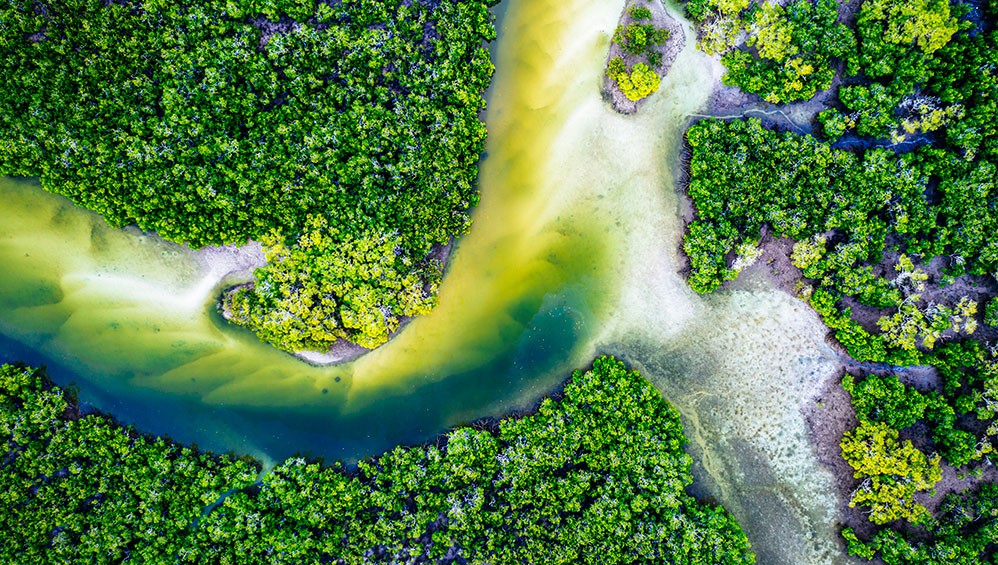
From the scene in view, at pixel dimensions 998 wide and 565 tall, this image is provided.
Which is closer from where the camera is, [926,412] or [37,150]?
[37,150]

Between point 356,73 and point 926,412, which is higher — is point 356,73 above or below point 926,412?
above

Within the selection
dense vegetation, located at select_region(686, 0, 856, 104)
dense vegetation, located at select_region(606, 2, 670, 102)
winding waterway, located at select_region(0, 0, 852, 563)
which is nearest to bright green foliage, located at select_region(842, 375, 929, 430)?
winding waterway, located at select_region(0, 0, 852, 563)

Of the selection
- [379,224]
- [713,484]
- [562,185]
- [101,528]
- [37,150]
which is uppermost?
[37,150]

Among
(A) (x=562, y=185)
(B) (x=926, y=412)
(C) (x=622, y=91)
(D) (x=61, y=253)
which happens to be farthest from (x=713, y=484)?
(D) (x=61, y=253)

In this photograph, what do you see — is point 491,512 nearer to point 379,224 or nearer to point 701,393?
point 701,393

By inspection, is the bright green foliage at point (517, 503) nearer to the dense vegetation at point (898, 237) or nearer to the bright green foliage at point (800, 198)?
the dense vegetation at point (898, 237)
